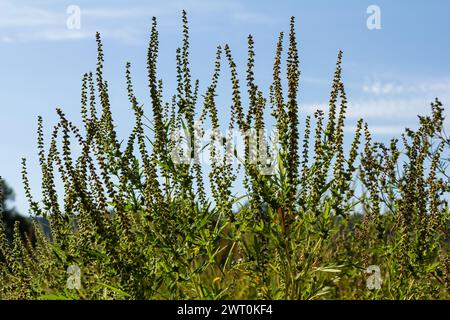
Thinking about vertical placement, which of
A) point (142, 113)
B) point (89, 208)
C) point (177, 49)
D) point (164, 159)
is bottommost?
point (89, 208)

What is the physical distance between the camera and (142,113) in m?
5.73

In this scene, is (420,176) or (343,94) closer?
(343,94)

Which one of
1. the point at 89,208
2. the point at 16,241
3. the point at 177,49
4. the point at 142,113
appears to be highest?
the point at 177,49

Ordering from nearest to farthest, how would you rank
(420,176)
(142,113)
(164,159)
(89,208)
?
(89,208)
(164,159)
(142,113)
(420,176)

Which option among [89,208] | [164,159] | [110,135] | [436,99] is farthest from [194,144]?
[436,99]

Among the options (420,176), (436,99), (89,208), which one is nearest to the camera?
(89,208)

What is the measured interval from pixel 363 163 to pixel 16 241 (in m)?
3.80

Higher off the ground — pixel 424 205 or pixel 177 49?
pixel 177 49

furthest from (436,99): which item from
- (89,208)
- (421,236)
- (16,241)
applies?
(16,241)

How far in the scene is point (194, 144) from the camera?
5574 millimetres

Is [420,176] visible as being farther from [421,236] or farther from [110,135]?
[110,135]

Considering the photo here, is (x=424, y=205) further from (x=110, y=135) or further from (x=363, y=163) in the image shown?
(x=110, y=135)

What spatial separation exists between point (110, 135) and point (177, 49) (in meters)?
1.15

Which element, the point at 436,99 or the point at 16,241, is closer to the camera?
the point at 16,241
